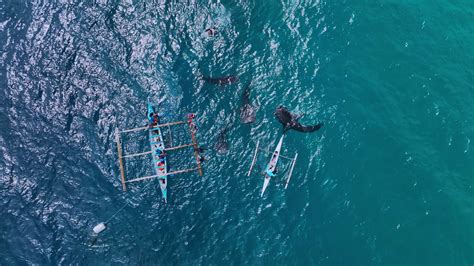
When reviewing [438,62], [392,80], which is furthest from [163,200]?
[438,62]

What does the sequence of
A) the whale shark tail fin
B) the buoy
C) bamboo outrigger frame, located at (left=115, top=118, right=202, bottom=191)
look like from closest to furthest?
the buoy → bamboo outrigger frame, located at (left=115, top=118, right=202, bottom=191) → the whale shark tail fin

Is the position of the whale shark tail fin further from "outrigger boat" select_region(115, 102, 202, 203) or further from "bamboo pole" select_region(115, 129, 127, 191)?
"bamboo pole" select_region(115, 129, 127, 191)

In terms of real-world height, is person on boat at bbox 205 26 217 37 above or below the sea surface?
above

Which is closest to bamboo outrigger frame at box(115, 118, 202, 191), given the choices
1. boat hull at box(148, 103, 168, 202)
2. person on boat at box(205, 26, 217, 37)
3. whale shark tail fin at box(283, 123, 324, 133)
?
boat hull at box(148, 103, 168, 202)

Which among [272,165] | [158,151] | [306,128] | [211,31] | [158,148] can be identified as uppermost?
[211,31]

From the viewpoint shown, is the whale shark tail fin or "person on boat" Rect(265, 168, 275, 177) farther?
the whale shark tail fin

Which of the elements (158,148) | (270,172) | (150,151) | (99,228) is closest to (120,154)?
(150,151)

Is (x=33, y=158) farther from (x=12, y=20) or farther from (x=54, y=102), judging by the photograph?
(x=12, y=20)

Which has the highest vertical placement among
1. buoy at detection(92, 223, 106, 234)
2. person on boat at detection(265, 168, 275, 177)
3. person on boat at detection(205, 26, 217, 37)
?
person on boat at detection(205, 26, 217, 37)

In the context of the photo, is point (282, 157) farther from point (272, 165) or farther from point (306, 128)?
point (306, 128)
